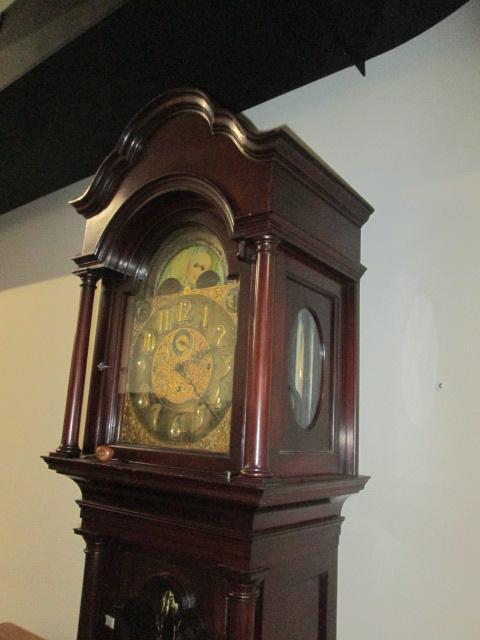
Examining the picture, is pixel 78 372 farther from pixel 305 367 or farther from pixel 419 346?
pixel 419 346

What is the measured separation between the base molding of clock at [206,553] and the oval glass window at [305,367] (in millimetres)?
121

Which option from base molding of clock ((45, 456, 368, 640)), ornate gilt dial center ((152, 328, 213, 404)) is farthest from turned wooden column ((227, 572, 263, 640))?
ornate gilt dial center ((152, 328, 213, 404))

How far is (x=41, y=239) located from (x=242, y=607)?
5.07 feet

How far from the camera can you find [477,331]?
3.15 feet

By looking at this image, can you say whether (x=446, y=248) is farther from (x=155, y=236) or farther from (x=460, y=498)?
(x=155, y=236)

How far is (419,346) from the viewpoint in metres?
1.02

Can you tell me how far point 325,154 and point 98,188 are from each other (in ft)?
1.72

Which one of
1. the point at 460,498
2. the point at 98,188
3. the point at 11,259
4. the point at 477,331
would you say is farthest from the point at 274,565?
the point at 11,259

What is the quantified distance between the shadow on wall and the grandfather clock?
0.71 metres

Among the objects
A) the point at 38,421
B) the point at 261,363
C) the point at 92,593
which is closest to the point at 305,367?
the point at 261,363

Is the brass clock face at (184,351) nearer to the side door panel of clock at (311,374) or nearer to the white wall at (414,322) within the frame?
the side door panel of clock at (311,374)

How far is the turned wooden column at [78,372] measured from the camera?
41.2 inches

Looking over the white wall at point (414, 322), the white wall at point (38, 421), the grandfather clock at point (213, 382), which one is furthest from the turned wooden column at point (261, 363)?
the white wall at point (38, 421)

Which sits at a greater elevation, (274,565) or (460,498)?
(460,498)
